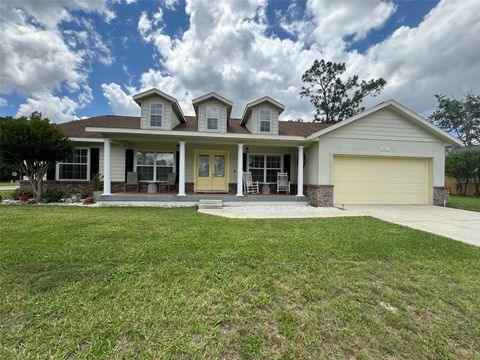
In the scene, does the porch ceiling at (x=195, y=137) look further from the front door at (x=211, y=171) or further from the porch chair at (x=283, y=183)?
the porch chair at (x=283, y=183)

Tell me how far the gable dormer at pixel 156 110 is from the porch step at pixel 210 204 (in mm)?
3936

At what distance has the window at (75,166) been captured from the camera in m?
10.8

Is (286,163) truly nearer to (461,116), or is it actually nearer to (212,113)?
(212,113)

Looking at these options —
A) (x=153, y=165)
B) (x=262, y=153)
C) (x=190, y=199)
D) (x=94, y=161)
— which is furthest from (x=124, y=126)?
(x=262, y=153)

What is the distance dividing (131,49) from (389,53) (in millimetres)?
15362

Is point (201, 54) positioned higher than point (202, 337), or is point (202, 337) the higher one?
point (201, 54)

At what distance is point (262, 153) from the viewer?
11703mm

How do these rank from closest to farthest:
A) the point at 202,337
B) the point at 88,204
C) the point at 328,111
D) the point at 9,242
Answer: the point at 202,337
the point at 9,242
the point at 88,204
the point at 328,111

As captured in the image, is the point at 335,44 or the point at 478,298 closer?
the point at 478,298

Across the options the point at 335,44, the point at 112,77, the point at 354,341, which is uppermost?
the point at 335,44

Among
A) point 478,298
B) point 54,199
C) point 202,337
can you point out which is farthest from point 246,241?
point 54,199

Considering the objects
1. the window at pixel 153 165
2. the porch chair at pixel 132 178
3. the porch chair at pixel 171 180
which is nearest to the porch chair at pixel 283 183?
the porch chair at pixel 171 180

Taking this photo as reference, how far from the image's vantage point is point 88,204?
898 centimetres

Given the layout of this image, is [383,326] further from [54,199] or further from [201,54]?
[201,54]
